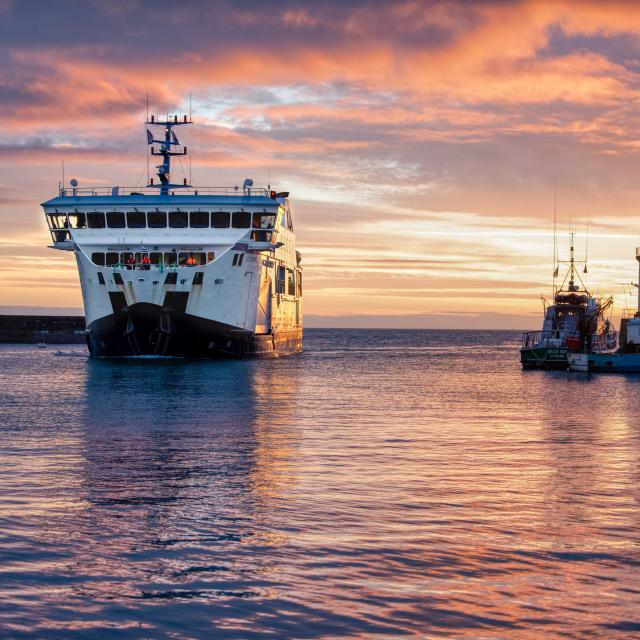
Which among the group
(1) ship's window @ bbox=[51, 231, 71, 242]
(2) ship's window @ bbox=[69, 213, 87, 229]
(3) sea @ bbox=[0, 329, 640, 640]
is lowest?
(3) sea @ bbox=[0, 329, 640, 640]

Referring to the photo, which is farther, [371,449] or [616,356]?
[616,356]

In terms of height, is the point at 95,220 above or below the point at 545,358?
above

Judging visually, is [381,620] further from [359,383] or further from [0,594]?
[359,383]

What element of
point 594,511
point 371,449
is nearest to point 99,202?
point 371,449

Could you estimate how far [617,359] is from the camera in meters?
75.7

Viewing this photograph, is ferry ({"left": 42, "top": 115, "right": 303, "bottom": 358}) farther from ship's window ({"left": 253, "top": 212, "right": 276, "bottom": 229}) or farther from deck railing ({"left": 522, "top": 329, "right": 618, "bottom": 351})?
deck railing ({"left": 522, "top": 329, "right": 618, "bottom": 351})

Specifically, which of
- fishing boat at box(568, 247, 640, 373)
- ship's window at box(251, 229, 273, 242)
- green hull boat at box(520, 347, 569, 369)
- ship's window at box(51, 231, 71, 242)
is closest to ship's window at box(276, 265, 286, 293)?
ship's window at box(251, 229, 273, 242)

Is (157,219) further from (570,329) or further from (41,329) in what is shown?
(41,329)

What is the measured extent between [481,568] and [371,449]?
13516 millimetres

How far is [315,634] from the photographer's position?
33.9 feet

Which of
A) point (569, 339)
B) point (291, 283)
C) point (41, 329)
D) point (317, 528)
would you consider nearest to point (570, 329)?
point (569, 339)

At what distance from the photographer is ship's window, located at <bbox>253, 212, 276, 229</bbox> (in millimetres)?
77062

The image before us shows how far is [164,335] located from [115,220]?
10360 millimetres

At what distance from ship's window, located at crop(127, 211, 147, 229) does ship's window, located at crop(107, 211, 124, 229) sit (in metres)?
0.56
